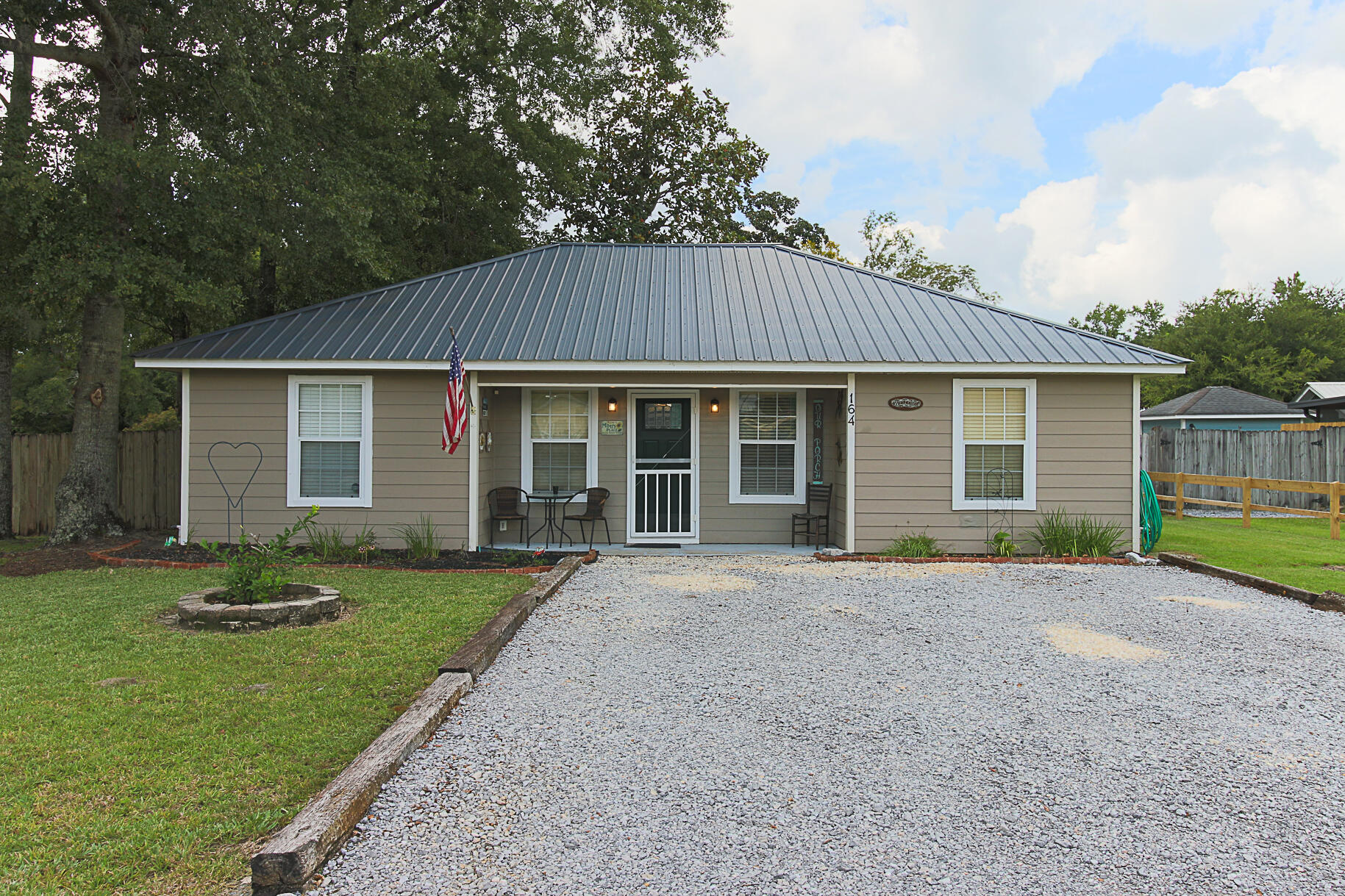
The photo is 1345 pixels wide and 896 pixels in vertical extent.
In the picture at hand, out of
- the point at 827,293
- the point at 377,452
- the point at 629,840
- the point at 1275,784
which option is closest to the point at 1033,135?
the point at 827,293

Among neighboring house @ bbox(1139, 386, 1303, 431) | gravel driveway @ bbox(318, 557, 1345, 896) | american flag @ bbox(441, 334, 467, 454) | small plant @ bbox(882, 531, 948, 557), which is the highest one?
neighboring house @ bbox(1139, 386, 1303, 431)

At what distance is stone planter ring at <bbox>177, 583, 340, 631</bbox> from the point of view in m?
5.78

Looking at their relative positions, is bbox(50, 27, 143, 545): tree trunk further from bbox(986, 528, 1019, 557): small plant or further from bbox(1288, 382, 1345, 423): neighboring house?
bbox(1288, 382, 1345, 423): neighboring house

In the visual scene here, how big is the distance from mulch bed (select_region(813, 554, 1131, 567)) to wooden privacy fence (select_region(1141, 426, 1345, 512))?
21.0ft

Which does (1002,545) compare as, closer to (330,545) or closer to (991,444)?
(991,444)

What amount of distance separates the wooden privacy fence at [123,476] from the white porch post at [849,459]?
963cm

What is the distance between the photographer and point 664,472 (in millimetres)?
10453

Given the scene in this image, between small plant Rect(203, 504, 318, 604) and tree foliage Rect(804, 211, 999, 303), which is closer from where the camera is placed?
small plant Rect(203, 504, 318, 604)

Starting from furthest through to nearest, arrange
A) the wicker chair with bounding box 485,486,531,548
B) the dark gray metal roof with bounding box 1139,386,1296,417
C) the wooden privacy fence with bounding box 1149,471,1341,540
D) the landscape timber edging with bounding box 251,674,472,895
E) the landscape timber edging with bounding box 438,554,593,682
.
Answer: the dark gray metal roof with bounding box 1139,386,1296,417, the wooden privacy fence with bounding box 1149,471,1341,540, the wicker chair with bounding box 485,486,531,548, the landscape timber edging with bounding box 438,554,593,682, the landscape timber edging with bounding box 251,674,472,895

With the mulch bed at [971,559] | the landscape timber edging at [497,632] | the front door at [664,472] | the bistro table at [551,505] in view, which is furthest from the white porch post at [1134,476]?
the landscape timber edging at [497,632]

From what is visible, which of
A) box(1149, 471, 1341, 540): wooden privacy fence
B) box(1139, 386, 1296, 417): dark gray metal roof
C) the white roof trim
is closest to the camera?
the white roof trim

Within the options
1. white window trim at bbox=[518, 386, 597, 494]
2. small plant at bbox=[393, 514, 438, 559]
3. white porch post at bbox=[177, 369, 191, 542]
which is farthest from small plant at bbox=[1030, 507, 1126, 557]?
white porch post at bbox=[177, 369, 191, 542]

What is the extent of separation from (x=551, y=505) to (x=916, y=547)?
454 cm

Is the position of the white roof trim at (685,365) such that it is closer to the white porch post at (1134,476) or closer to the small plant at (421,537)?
the white porch post at (1134,476)
